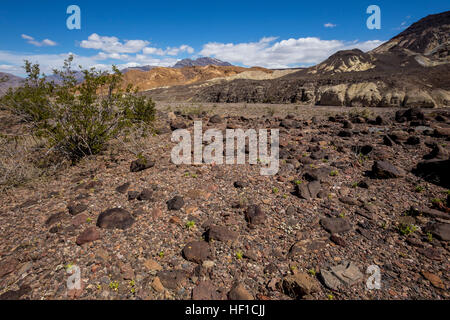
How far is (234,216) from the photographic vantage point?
4.14 meters

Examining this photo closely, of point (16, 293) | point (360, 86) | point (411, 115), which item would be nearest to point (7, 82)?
point (16, 293)

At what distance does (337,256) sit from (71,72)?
736 centimetres

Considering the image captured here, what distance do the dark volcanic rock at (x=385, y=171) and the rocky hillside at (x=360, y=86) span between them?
55.1 feet

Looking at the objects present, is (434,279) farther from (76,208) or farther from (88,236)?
(76,208)

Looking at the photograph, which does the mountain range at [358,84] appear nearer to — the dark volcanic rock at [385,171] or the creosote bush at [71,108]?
the creosote bush at [71,108]

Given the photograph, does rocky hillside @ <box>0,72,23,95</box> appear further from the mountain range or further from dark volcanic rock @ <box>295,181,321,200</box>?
dark volcanic rock @ <box>295,181,321,200</box>

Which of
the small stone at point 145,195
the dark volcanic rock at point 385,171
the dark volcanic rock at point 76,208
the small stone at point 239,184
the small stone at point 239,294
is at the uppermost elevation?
the dark volcanic rock at point 385,171

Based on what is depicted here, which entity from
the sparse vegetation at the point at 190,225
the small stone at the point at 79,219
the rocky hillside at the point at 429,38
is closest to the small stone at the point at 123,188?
the small stone at the point at 79,219

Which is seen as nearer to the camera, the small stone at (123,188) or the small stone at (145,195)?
the small stone at (145,195)

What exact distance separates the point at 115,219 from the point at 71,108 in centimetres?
371

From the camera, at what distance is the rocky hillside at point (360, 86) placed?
18734 mm
